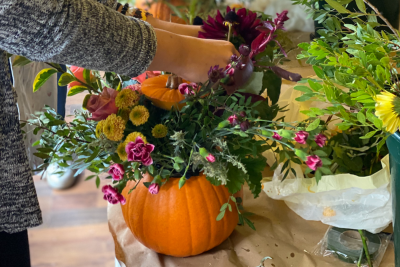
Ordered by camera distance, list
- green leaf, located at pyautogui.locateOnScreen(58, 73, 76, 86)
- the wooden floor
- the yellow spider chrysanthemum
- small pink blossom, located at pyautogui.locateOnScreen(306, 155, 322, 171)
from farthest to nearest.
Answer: the wooden floor < green leaf, located at pyautogui.locateOnScreen(58, 73, 76, 86) < small pink blossom, located at pyautogui.locateOnScreen(306, 155, 322, 171) < the yellow spider chrysanthemum

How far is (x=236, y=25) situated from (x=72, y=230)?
3.79 ft

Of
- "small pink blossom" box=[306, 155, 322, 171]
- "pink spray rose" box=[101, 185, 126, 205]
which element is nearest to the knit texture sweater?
"pink spray rose" box=[101, 185, 126, 205]

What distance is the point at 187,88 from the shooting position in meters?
0.47

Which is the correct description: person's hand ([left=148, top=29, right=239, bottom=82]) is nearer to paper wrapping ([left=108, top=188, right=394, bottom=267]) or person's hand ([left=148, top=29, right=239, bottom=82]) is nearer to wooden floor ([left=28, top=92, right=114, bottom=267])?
paper wrapping ([left=108, top=188, right=394, bottom=267])

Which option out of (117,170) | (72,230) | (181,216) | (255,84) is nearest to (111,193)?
(117,170)

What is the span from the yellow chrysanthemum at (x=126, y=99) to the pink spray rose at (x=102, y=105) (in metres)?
0.01

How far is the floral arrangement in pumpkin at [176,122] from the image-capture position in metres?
0.46

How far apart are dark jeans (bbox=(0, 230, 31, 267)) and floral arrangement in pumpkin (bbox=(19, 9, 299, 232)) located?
132 mm

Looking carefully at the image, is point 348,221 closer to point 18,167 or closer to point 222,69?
point 222,69

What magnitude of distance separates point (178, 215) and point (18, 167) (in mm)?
255

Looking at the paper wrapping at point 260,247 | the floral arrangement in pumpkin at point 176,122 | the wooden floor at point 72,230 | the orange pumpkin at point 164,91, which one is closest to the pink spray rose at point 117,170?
the floral arrangement in pumpkin at point 176,122

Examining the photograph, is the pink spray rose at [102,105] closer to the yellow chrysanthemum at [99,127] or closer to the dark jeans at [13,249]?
the yellow chrysanthemum at [99,127]

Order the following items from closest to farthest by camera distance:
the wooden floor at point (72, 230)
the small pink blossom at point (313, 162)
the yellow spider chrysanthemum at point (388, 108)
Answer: the yellow spider chrysanthemum at point (388, 108) → the small pink blossom at point (313, 162) → the wooden floor at point (72, 230)

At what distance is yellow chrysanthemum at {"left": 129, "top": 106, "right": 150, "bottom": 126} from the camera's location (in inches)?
18.7
